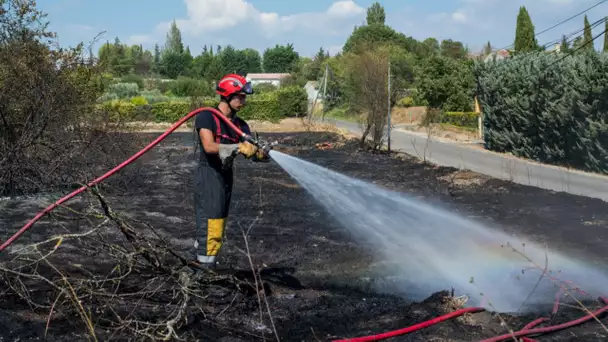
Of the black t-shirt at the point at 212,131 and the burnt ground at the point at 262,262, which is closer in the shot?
the burnt ground at the point at 262,262

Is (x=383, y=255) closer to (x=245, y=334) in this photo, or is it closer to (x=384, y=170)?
(x=245, y=334)

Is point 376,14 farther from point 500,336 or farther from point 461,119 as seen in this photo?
point 500,336

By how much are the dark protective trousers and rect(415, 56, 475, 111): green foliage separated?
120 ft

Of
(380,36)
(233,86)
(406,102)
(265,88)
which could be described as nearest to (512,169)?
(233,86)

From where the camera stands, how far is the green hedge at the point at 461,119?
32.8m

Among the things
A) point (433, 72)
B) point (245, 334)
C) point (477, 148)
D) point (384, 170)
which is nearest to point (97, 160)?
point (384, 170)

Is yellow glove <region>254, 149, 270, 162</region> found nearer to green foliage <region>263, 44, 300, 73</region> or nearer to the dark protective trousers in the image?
the dark protective trousers

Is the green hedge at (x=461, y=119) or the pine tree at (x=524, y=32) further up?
the pine tree at (x=524, y=32)

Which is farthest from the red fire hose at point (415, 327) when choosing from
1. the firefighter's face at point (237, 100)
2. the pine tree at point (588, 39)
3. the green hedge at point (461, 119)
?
the green hedge at point (461, 119)

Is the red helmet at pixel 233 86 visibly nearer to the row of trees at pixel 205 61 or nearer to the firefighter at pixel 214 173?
the firefighter at pixel 214 173

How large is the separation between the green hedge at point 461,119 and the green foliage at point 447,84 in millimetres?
6381

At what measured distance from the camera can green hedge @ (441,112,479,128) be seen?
32.8 metres

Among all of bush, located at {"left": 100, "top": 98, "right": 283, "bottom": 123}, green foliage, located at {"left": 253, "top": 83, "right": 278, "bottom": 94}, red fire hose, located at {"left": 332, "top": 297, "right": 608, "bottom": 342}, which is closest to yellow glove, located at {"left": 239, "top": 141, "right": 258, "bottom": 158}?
red fire hose, located at {"left": 332, "top": 297, "right": 608, "bottom": 342}

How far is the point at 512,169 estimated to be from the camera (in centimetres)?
1673
